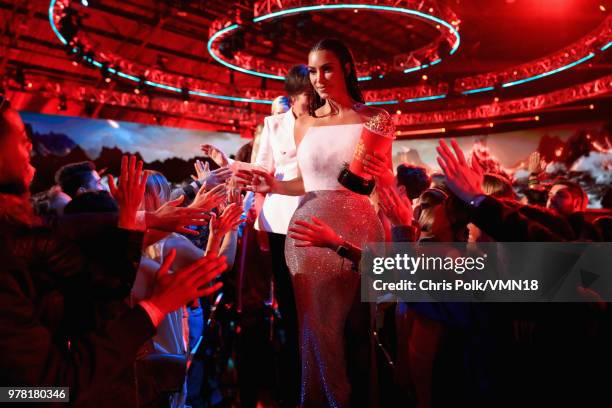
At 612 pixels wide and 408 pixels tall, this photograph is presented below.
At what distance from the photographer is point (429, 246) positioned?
2.17 meters

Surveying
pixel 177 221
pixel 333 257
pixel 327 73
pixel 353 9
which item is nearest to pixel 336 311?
pixel 333 257

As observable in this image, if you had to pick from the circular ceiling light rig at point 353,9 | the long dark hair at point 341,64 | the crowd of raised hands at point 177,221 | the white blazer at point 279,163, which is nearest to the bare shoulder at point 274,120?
the white blazer at point 279,163

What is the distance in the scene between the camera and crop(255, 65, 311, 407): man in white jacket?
2613 millimetres

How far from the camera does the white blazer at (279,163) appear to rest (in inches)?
104

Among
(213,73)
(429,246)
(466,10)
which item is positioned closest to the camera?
(429,246)

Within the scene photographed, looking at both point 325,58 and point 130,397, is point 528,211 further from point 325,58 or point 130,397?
point 130,397

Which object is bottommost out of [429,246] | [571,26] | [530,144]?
[429,246]

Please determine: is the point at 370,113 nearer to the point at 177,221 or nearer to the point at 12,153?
the point at 177,221

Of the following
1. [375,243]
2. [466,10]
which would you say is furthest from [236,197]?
[466,10]

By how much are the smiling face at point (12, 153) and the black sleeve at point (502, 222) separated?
4.20ft

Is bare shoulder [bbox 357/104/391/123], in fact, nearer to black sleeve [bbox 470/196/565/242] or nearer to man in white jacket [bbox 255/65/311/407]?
man in white jacket [bbox 255/65/311/407]

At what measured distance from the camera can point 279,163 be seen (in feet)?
8.96

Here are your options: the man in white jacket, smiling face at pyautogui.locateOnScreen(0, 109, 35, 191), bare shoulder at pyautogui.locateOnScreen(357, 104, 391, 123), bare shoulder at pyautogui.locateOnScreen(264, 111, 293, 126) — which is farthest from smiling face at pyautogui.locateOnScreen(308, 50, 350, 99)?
smiling face at pyautogui.locateOnScreen(0, 109, 35, 191)

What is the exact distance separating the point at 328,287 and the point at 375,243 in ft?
0.92
